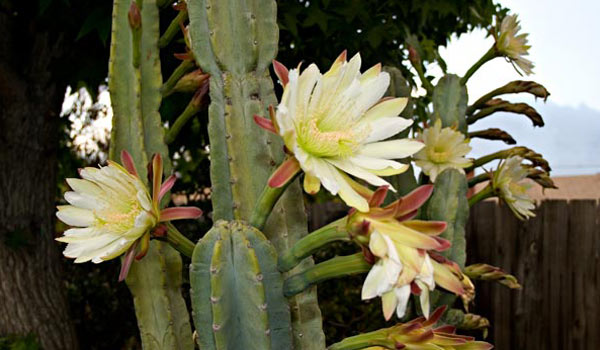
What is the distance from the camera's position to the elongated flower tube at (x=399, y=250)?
802 millimetres

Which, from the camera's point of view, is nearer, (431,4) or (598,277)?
(431,4)

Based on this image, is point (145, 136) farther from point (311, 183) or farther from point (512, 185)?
point (512, 185)

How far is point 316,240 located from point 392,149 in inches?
7.4

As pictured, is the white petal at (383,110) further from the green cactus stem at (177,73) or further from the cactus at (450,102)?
the cactus at (450,102)

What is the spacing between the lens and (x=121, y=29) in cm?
167

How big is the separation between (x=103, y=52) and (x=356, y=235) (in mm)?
2395

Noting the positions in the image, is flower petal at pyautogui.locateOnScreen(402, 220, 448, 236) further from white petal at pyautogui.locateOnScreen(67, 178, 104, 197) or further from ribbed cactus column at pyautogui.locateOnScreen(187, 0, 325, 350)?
white petal at pyautogui.locateOnScreen(67, 178, 104, 197)

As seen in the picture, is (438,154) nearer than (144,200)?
No

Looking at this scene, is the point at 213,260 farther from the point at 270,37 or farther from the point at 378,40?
the point at 378,40

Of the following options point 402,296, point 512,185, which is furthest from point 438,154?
point 402,296

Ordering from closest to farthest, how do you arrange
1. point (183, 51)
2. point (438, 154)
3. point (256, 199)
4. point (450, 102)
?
point (256, 199)
point (438, 154)
point (450, 102)
point (183, 51)

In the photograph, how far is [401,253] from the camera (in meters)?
0.83

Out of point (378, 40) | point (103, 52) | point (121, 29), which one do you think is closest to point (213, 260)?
point (121, 29)

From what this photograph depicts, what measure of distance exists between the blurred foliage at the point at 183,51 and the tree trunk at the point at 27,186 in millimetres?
143
